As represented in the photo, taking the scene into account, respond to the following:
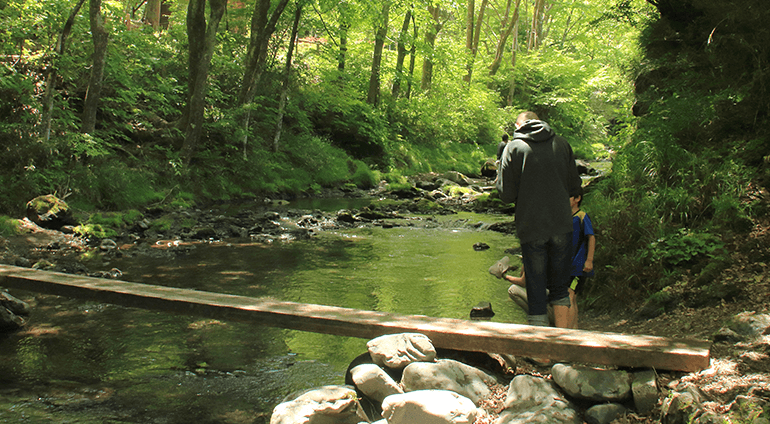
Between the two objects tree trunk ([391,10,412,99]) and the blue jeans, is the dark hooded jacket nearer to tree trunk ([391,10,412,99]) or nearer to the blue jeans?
the blue jeans

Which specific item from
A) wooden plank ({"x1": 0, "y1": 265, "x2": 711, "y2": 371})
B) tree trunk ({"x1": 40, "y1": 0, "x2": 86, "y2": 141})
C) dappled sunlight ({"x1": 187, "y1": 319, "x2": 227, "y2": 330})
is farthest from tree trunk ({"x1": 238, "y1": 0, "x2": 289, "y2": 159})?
wooden plank ({"x1": 0, "y1": 265, "x2": 711, "y2": 371})

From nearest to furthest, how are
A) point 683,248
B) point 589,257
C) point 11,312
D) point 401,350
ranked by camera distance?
point 401,350 < point 589,257 < point 11,312 < point 683,248

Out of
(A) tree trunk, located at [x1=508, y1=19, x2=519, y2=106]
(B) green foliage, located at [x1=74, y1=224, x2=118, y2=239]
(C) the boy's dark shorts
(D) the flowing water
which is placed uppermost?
(A) tree trunk, located at [x1=508, y1=19, x2=519, y2=106]

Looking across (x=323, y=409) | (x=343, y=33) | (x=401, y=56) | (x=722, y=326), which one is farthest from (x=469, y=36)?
(x=323, y=409)

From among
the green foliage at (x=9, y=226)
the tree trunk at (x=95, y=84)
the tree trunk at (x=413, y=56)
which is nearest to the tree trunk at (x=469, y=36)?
the tree trunk at (x=413, y=56)

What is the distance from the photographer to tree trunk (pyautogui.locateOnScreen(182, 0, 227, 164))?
47.9 feet

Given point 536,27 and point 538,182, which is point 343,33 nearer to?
point 538,182

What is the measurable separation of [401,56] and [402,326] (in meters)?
24.9

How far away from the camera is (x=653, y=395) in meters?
3.10

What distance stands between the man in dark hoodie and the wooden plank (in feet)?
1.78

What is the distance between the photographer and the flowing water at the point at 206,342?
384cm

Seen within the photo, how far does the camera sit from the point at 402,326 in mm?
3936

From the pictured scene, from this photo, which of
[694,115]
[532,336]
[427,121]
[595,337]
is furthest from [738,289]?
[427,121]

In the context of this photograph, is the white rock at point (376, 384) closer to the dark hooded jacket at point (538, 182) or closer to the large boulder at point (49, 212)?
the dark hooded jacket at point (538, 182)
